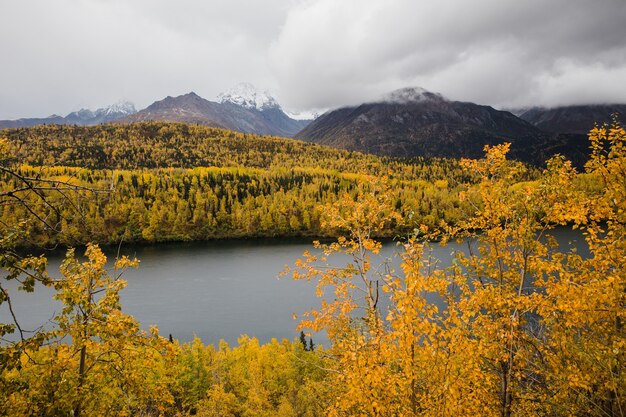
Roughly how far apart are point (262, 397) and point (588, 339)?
20707 mm

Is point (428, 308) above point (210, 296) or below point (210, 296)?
above

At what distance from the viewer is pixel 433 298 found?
40.7 metres

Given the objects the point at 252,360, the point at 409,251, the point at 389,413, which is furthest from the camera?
the point at 252,360

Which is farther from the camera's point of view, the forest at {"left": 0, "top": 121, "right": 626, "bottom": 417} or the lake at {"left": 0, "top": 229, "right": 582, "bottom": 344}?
the lake at {"left": 0, "top": 229, "right": 582, "bottom": 344}

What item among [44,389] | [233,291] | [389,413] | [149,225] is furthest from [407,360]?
[149,225]

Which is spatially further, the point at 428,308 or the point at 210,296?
the point at 210,296

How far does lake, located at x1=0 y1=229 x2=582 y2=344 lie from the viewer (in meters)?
44.5

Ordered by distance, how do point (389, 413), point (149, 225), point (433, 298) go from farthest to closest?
point (149, 225), point (433, 298), point (389, 413)

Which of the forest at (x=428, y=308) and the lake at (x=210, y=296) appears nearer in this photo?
the forest at (x=428, y=308)

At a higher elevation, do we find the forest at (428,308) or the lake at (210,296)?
the forest at (428,308)

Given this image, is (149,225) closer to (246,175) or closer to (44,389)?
(246,175)

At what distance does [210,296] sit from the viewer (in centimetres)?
5562

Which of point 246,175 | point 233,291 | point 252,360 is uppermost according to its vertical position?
point 246,175

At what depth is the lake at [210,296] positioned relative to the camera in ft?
146
